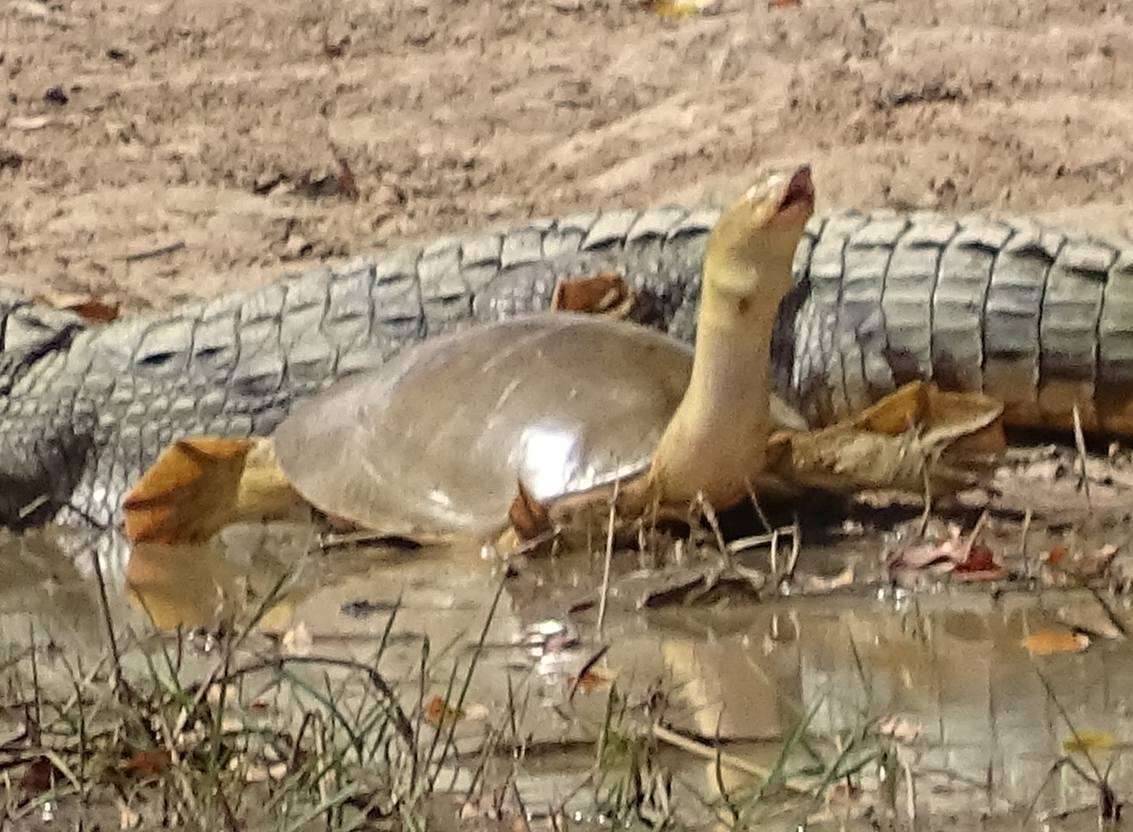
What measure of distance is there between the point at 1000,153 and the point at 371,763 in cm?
388

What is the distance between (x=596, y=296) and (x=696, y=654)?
165 centimetres

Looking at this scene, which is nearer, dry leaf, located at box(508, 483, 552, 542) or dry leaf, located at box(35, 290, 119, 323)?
dry leaf, located at box(508, 483, 552, 542)

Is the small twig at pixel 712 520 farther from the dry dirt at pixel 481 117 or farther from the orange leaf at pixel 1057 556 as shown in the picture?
the dry dirt at pixel 481 117

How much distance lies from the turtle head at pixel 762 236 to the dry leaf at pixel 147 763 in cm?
129

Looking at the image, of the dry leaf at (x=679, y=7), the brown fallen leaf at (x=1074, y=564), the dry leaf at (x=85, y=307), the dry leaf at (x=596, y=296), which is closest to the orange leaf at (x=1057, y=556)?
the brown fallen leaf at (x=1074, y=564)

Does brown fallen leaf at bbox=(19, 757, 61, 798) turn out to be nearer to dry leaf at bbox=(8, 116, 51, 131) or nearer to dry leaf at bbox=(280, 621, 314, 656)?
dry leaf at bbox=(280, 621, 314, 656)

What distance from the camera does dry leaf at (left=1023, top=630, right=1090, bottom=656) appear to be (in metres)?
2.10

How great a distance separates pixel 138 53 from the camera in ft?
21.6

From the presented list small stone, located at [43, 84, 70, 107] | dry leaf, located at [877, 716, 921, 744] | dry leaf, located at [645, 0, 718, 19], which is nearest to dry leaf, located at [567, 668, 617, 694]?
dry leaf, located at [877, 716, 921, 744]

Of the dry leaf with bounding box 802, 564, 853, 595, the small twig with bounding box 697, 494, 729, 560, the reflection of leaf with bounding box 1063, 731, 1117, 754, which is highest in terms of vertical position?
the reflection of leaf with bounding box 1063, 731, 1117, 754

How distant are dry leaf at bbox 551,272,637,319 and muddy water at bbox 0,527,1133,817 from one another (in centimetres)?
85

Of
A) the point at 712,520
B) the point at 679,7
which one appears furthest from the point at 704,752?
the point at 679,7

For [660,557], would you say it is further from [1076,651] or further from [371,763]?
[371,763]

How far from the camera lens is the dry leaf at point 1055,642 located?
2.10 m
